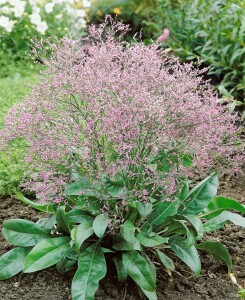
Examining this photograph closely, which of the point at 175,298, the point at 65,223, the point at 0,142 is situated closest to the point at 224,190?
the point at 175,298

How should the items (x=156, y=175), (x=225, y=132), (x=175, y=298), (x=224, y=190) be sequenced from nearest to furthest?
1. (x=156, y=175)
2. (x=175, y=298)
3. (x=225, y=132)
4. (x=224, y=190)

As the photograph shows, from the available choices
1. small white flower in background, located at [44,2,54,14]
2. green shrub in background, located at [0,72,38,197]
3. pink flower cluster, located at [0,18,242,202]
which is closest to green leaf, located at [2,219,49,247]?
pink flower cluster, located at [0,18,242,202]

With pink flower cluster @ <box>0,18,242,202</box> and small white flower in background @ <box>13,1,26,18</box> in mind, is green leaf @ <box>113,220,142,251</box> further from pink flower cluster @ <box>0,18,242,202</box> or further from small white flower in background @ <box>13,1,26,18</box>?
small white flower in background @ <box>13,1,26,18</box>

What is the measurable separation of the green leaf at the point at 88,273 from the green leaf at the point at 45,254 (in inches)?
5.1

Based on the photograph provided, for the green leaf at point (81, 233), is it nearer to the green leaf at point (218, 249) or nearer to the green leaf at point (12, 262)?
the green leaf at point (12, 262)

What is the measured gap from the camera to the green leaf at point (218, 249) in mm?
3402

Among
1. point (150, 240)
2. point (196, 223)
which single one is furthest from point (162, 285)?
point (196, 223)

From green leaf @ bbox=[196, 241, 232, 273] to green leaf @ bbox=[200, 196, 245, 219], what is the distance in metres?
0.16

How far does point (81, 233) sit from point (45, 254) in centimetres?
25

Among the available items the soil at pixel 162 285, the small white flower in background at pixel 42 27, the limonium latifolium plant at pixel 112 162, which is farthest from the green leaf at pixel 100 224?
the small white flower in background at pixel 42 27

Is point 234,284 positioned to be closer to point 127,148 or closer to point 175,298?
point 175,298

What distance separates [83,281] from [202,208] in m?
0.81

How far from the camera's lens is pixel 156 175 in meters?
3.12

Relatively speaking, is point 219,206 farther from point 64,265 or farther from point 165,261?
point 64,265
